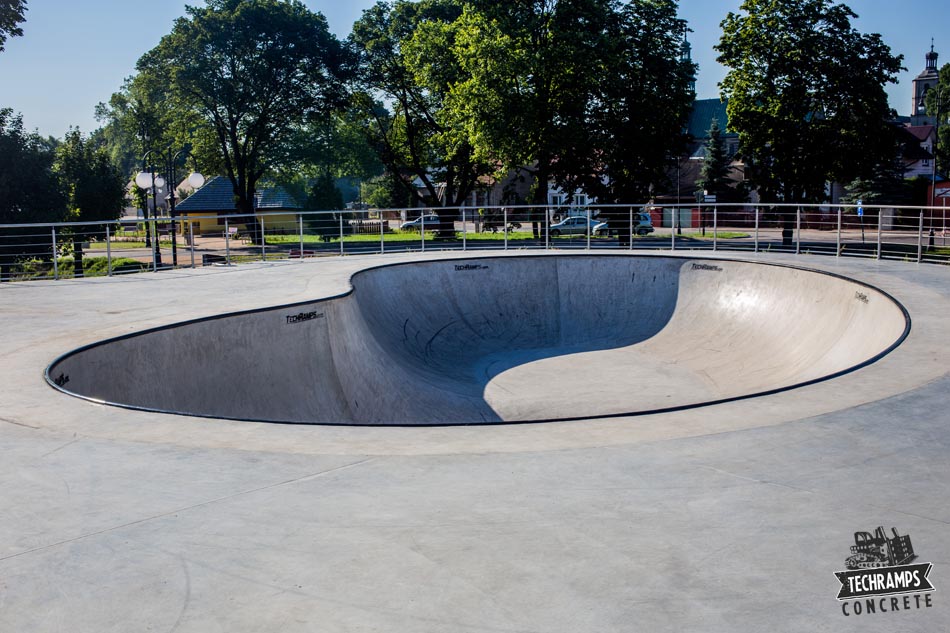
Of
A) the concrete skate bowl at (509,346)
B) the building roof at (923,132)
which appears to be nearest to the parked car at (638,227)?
the concrete skate bowl at (509,346)

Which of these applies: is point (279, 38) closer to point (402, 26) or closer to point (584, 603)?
point (402, 26)

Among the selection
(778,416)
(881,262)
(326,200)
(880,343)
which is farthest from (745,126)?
(326,200)

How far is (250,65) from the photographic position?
45688mm

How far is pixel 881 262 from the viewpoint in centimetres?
1788

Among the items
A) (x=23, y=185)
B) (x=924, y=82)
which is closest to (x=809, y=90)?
(x=23, y=185)

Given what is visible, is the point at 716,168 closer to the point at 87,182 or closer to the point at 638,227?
the point at 638,227

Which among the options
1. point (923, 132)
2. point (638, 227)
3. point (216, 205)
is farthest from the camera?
point (923, 132)

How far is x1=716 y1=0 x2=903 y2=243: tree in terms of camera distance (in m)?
31.6

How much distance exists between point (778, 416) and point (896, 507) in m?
1.85

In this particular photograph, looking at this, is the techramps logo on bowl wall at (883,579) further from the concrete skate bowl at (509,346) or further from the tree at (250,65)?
the tree at (250,65)

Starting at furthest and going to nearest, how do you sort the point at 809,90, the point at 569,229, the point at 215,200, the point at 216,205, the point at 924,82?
1. the point at 924,82
2. the point at 215,200
3. the point at 216,205
4. the point at 569,229
5. the point at 809,90

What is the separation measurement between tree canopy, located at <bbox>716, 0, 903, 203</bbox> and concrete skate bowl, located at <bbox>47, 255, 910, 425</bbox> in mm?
17211

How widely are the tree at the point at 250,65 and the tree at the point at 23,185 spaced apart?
9859 millimetres

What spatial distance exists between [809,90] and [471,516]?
109ft
